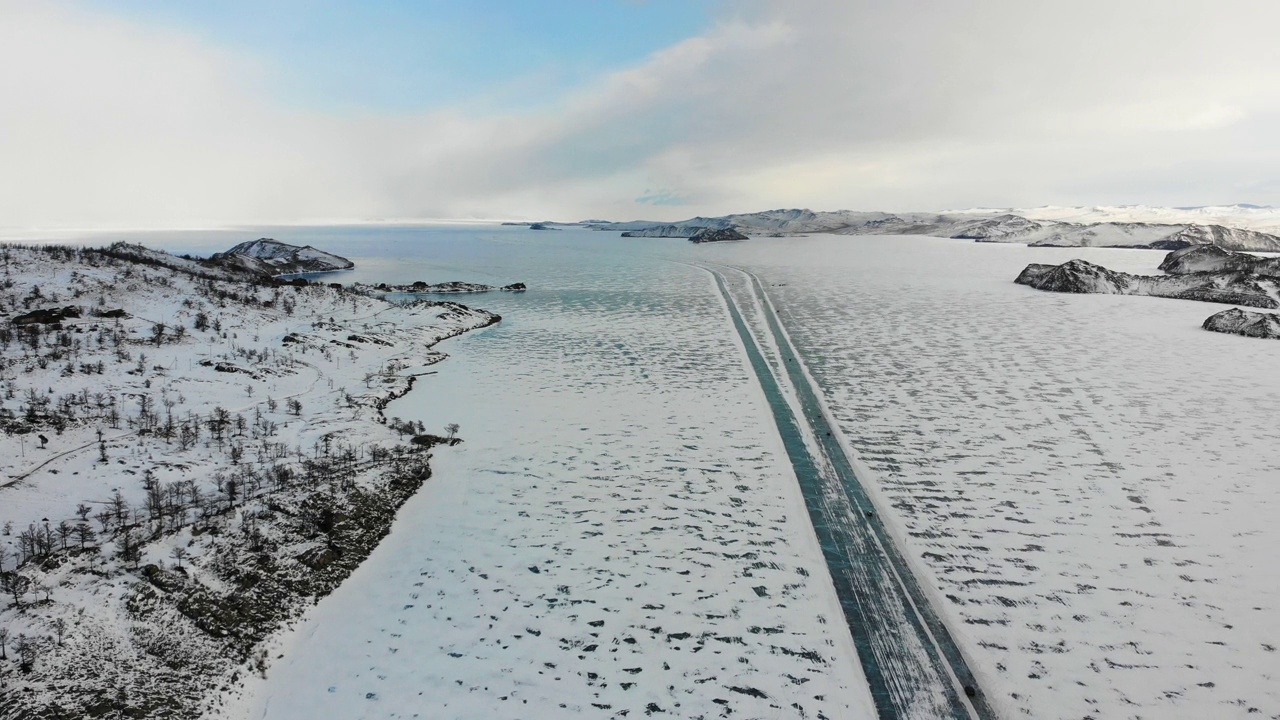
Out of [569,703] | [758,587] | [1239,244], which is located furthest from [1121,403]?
[1239,244]

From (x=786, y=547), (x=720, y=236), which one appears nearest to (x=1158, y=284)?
(x=786, y=547)

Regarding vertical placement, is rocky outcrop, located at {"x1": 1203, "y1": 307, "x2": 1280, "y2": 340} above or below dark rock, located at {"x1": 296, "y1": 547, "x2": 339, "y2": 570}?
above

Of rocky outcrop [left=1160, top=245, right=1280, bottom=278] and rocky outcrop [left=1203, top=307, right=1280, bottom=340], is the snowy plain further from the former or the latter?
rocky outcrop [left=1160, top=245, right=1280, bottom=278]

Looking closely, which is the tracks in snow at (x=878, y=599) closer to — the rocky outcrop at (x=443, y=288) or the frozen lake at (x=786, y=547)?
the frozen lake at (x=786, y=547)

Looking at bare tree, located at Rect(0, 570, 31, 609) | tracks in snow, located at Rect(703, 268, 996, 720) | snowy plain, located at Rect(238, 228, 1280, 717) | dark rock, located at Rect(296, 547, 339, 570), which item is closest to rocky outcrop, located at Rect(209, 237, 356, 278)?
snowy plain, located at Rect(238, 228, 1280, 717)

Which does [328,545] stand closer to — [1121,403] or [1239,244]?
[1121,403]
